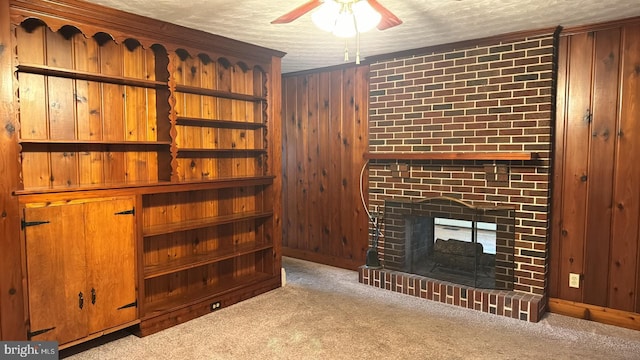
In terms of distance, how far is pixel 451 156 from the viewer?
12.3ft

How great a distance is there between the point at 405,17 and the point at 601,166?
1.94 metres

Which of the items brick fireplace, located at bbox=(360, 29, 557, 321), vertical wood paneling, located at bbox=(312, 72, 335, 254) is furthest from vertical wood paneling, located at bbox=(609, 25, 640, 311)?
vertical wood paneling, located at bbox=(312, 72, 335, 254)

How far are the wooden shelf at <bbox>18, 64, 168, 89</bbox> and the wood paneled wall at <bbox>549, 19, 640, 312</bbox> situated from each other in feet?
10.7

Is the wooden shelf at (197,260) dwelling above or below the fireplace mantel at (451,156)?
below

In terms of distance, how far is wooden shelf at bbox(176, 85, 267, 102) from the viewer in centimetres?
339

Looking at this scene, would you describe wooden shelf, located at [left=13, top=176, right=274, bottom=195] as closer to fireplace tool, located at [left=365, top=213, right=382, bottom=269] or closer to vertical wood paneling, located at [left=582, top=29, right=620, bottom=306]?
fireplace tool, located at [left=365, top=213, right=382, bottom=269]

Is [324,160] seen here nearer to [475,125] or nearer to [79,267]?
[475,125]

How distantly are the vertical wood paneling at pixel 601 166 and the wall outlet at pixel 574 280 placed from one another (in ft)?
0.16

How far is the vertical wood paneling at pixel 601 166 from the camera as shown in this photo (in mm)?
3203

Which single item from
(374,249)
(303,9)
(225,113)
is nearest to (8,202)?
(225,113)

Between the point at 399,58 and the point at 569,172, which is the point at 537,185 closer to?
the point at 569,172

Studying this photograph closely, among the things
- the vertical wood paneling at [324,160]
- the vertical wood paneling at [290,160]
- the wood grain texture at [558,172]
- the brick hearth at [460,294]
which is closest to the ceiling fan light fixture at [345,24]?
the wood grain texture at [558,172]

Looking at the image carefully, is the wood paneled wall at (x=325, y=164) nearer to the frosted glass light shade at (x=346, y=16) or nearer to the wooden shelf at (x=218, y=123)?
the wooden shelf at (x=218, y=123)

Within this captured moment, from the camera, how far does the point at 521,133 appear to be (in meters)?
3.48
